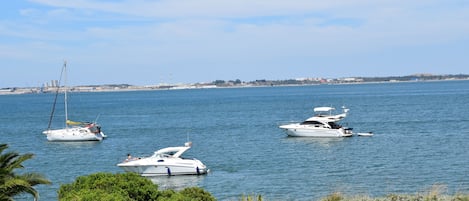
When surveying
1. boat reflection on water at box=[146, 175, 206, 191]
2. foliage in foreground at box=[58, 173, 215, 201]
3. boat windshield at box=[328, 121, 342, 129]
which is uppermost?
foliage in foreground at box=[58, 173, 215, 201]

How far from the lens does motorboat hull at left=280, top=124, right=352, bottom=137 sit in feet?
216

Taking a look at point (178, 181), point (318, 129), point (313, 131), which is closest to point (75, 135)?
point (313, 131)

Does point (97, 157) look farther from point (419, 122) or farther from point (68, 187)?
point (419, 122)

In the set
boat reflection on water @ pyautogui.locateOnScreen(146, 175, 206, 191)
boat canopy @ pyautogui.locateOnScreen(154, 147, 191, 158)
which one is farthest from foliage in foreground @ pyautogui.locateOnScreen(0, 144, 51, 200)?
boat canopy @ pyautogui.locateOnScreen(154, 147, 191, 158)

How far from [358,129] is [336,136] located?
12862mm

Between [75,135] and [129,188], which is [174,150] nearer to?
[129,188]

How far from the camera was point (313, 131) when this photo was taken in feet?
217

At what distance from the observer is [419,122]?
81.6 meters

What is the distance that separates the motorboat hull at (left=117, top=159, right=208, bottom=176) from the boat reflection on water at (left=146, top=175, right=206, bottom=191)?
34 cm

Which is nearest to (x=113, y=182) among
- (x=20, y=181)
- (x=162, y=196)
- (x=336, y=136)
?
(x=162, y=196)

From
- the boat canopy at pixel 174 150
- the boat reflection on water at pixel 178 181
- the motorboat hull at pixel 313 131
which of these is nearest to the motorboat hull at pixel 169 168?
the boat reflection on water at pixel 178 181

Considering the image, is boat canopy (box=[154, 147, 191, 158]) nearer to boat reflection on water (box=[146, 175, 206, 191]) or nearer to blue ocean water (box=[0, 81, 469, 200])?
boat reflection on water (box=[146, 175, 206, 191])

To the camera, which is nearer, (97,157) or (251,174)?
(251,174)

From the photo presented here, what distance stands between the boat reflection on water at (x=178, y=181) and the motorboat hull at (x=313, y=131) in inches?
1033
